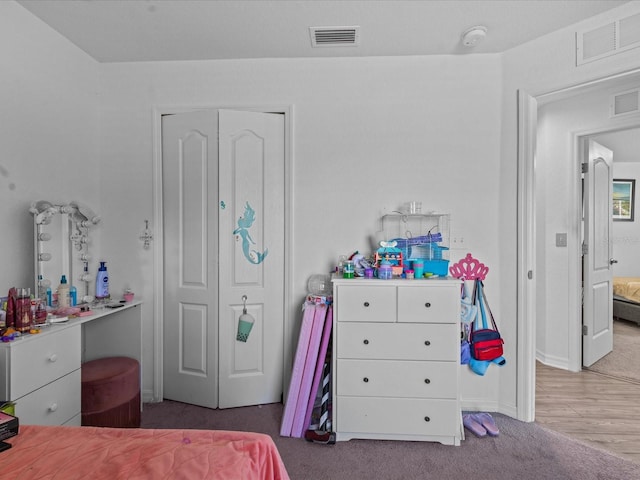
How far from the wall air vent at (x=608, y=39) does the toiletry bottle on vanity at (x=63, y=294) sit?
352cm

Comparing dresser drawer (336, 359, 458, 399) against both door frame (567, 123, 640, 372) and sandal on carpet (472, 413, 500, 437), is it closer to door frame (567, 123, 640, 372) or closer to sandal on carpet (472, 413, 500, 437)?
sandal on carpet (472, 413, 500, 437)

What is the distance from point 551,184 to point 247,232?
3.07 meters

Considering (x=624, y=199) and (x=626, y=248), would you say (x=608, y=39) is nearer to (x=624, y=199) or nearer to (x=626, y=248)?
(x=624, y=199)

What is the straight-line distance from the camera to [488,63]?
8.33 ft

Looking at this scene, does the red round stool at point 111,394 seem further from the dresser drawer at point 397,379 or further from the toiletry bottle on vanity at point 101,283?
the dresser drawer at point 397,379

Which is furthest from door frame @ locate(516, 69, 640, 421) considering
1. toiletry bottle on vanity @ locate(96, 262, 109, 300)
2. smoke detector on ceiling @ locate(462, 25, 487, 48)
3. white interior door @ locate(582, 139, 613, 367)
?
toiletry bottle on vanity @ locate(96, 262, 109, 300)

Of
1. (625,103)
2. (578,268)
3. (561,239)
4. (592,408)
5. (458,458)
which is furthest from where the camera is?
(561,239)

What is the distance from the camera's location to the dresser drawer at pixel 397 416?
2105mm

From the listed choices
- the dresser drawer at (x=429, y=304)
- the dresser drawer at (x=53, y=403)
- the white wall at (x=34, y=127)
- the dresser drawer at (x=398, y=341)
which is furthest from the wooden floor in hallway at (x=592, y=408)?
the white wall at (x=34, y=127)

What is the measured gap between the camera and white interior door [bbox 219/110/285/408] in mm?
2570

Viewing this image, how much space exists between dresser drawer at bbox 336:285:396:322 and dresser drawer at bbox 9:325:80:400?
1484 millimetres

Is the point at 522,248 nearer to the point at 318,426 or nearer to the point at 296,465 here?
the point at 318,426

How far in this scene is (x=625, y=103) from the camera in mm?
2928

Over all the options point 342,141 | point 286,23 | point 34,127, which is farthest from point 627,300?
point 34,127
